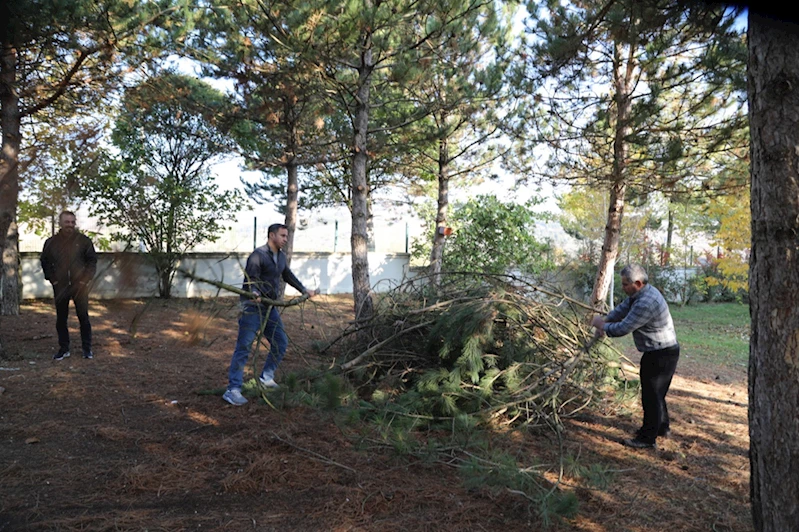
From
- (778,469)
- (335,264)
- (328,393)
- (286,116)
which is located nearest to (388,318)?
(328,393)

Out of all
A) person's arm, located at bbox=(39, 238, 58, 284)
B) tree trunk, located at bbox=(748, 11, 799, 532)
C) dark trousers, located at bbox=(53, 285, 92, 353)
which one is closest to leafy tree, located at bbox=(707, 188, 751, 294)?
tree trunk, located at bbox=(748, 11, 799, 532)

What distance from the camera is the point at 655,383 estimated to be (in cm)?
455

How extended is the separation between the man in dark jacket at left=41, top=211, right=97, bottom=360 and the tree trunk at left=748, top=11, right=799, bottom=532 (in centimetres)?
655

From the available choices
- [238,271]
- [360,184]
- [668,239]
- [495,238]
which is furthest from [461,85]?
[668,239]

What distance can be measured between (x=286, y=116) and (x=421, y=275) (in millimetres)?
6292

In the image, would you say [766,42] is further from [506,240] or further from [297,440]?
[506,240]

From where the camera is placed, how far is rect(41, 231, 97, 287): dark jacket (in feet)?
21.5

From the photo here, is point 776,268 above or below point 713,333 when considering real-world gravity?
above

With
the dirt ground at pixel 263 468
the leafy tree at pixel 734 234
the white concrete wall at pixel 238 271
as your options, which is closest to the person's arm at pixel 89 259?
the dirt ground at pixel 263 468

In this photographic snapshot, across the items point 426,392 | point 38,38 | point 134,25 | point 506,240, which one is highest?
point 134,25

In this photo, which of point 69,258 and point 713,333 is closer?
point 69,258

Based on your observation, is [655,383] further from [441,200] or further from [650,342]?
[441,200]

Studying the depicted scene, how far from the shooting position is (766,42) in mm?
2625

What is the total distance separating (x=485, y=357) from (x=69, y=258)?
16.2 ft
